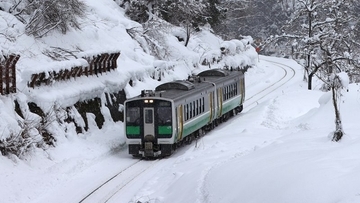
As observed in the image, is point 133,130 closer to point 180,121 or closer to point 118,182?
point 180,121

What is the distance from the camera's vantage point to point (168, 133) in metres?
22.7

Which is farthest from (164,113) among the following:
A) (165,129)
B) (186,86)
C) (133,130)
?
(186,86)

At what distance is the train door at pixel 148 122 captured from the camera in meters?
22.7

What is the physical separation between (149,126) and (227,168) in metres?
8.00

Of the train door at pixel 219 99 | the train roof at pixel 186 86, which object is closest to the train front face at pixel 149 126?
the train roof at pixel 186 86

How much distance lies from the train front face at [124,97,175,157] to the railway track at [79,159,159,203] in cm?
53

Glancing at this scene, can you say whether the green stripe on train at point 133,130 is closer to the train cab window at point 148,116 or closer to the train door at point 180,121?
the train cab window at point 148,116

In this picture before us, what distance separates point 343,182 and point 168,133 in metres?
12.5

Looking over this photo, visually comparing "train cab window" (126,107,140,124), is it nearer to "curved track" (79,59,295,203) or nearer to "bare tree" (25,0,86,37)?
"curved track" (79,59,295,203)

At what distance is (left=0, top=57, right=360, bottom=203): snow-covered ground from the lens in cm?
1147

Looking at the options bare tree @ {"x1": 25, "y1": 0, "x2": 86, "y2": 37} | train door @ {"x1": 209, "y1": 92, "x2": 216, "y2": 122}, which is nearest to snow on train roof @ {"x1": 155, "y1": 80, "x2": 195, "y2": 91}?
train door @ {"x1": 209, "y1": 92, "x2": 216, "y2": 122}

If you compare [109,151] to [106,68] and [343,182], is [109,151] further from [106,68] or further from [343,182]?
[343,182]

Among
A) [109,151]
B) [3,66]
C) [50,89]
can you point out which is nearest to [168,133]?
[109,151]

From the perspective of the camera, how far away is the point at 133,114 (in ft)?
74.9
